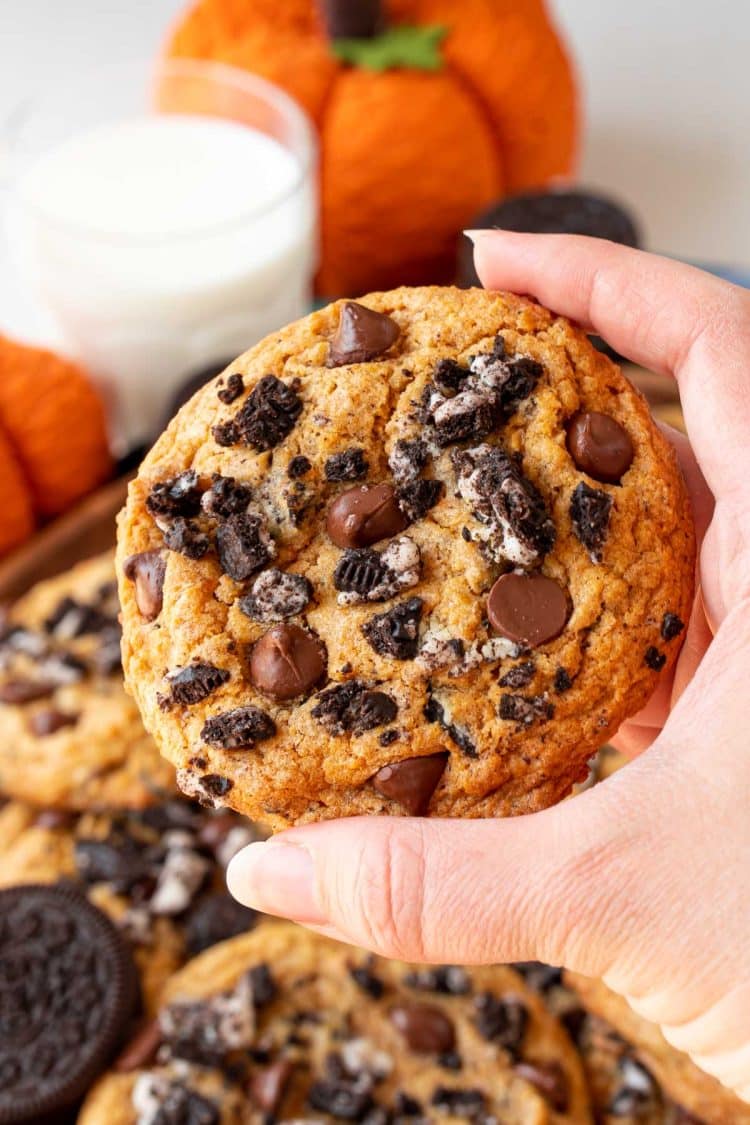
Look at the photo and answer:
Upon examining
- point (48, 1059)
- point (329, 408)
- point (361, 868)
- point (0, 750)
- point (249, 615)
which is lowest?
point (48, 1059)

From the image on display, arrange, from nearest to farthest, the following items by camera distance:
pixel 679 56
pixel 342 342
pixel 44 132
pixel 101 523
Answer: pixel 342 342
pixel 101 523
pixel 44 132
pixel 679 56

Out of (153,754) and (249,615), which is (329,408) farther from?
(153,754)

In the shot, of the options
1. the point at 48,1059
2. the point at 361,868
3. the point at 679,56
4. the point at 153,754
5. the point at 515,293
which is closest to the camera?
the point at 361,868

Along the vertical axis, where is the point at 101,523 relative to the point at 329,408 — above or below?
below

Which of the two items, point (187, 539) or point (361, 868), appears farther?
point (187, 539)

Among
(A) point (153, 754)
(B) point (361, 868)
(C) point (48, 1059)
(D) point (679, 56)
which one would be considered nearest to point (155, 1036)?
(C) point (48, 1059)

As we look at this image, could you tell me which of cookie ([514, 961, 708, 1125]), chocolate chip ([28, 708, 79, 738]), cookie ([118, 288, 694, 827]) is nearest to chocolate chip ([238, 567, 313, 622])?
cookie ([118, 288, 694, 827])
